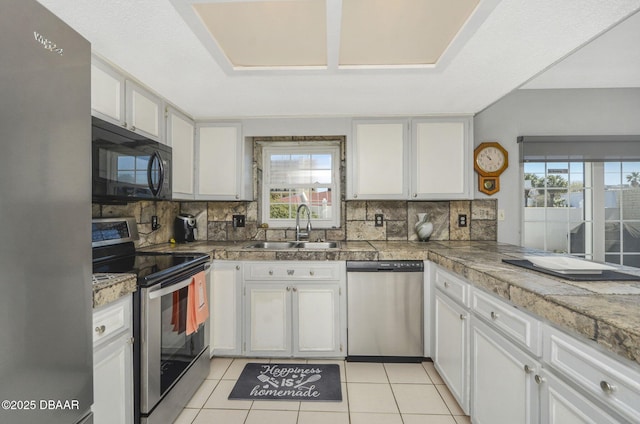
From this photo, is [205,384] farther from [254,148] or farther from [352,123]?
[352,123]

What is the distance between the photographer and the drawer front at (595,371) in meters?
0.73

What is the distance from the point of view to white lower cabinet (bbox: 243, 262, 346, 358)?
2326mm

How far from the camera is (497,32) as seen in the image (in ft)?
4.73

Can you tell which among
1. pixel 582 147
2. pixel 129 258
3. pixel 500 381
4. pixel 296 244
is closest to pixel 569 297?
pixel 500 381

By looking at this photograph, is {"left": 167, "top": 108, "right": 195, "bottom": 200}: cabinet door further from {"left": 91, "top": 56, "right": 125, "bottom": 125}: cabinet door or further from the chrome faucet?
the chrome faucet

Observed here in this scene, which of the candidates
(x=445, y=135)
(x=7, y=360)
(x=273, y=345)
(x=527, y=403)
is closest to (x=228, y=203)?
(x=273, y=345)

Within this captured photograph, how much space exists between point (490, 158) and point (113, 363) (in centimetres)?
324

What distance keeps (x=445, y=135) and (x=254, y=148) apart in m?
1.87

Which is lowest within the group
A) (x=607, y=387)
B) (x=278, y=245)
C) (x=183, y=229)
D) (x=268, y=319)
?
(x=268, y=319)

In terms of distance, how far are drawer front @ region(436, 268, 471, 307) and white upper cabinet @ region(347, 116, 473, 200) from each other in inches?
33.0

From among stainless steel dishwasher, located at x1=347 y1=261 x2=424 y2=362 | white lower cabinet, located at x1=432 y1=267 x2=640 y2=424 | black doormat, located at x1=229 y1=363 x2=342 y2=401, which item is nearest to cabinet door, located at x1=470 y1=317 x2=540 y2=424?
white lower cabinet, located at x1=432 y1=267 x2=640 y2=424

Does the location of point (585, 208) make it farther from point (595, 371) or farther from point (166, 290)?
point (166, 290)

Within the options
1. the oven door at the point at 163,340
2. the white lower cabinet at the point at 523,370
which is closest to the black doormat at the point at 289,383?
the oven door at the point at 163,340

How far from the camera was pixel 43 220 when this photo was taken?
0.72 m
